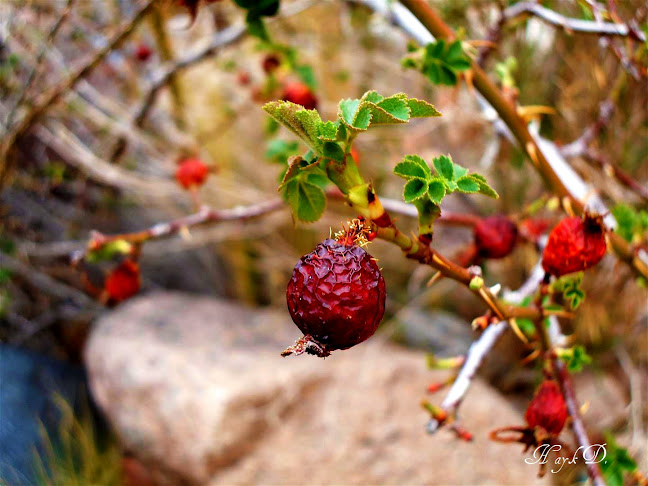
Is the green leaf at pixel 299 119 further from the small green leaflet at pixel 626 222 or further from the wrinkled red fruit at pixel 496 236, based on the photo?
the small green leaflet at pixel 626 222

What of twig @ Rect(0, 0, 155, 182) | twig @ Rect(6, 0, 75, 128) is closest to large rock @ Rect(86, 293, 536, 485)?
twig @ Rect(0, 0, 155, 182)

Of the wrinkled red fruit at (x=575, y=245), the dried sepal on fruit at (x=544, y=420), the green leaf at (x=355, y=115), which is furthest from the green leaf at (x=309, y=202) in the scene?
the dried sepal on fruit at (x=544, y=420)

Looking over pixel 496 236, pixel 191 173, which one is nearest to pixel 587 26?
pixel 496 236

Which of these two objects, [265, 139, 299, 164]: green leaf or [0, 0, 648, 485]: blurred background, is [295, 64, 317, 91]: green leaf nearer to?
[0, 0, 648, 485]: blurred background

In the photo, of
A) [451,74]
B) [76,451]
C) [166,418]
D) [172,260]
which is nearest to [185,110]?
[172,260]

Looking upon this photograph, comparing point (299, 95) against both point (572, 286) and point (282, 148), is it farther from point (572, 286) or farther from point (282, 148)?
point (572, 286)
